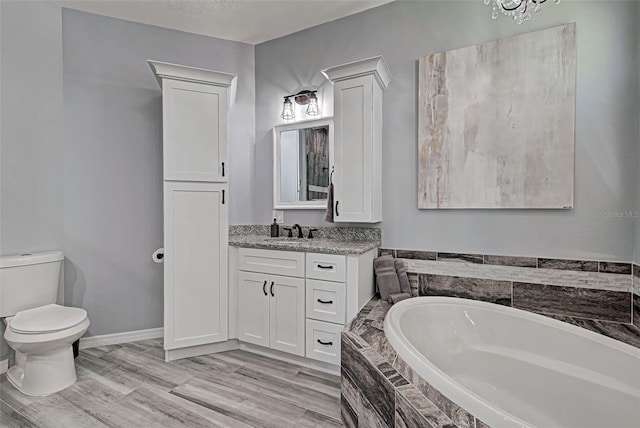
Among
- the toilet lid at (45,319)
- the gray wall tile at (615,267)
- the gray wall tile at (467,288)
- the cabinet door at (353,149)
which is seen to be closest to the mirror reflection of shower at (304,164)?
the cabinet door at (353,149)

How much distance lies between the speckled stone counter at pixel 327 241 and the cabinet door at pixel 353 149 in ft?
0.72

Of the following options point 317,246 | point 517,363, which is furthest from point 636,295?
point 317,246

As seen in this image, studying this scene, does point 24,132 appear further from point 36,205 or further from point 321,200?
point 321,200

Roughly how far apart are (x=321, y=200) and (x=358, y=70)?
109cm

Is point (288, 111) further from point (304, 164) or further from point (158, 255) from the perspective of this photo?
point (158, 255)

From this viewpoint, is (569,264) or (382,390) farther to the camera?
(569,264)

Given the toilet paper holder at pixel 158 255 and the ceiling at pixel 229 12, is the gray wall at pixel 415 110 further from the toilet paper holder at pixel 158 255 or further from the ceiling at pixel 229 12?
the toilet paper holder at pixel 158 255

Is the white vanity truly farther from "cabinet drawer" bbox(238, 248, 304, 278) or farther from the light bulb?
the light bulb

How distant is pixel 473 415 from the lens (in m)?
0.96

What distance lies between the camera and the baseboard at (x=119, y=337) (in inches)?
105

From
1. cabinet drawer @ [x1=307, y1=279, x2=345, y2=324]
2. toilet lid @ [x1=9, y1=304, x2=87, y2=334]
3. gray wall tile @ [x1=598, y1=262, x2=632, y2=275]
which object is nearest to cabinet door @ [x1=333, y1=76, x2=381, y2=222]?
cabinet drawer @ [x1=307, y1=279, x2=345, y2=324]

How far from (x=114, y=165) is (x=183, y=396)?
77.1 inches

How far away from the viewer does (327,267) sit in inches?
87.4

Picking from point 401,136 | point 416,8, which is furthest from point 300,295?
point 416,8
